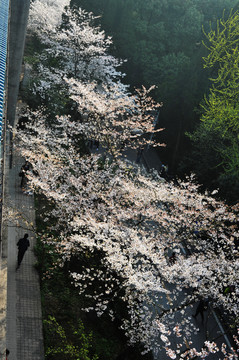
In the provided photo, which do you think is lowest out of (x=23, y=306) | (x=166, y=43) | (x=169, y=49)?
(x=23, y=306)

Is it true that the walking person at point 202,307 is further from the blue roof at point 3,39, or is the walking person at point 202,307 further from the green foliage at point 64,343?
the blue roof at point 3,39

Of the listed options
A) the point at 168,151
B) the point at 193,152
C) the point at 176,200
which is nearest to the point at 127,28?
the point at 168,151

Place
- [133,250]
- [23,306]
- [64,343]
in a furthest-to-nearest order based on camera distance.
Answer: [23,306]
[133,250]
[64,343]

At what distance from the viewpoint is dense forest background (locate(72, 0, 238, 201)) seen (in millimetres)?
28750

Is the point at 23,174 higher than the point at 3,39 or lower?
lower

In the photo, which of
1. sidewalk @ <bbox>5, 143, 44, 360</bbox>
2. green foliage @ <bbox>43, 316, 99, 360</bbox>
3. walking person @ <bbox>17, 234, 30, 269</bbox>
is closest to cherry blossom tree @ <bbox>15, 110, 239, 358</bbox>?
walking person @ <bbox>17, 234, 30, 269</bbox>

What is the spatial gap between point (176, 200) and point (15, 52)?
11720 millimetres

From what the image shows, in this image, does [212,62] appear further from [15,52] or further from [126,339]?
[126,339]

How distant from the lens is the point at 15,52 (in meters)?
19.0

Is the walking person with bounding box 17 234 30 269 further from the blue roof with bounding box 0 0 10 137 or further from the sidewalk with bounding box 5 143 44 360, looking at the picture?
the blue roof with bounding box 0 0 10 137

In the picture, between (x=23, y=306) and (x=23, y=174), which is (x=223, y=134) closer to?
(x=23, y=174)

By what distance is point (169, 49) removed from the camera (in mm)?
31781

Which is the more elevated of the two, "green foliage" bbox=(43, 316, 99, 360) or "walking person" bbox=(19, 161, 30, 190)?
"walking person" bbox=(19, 161, 30, 190)

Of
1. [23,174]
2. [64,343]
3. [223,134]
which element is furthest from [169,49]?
[64,343]
